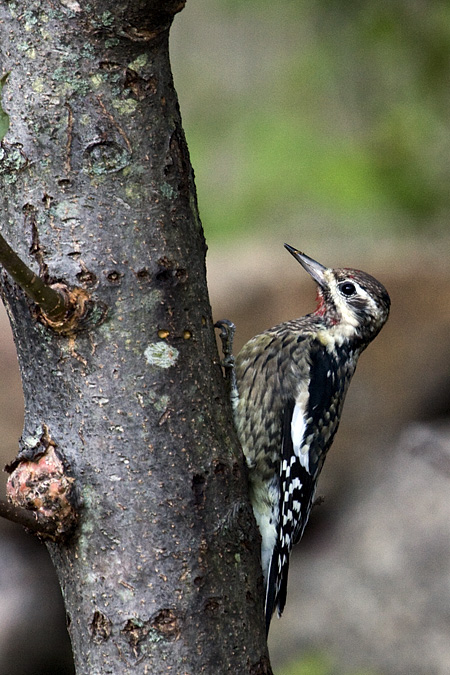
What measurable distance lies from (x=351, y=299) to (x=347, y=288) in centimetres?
4

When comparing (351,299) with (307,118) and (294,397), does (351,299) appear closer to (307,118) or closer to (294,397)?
Result: (294,397)

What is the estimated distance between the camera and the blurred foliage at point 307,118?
3.98 metres

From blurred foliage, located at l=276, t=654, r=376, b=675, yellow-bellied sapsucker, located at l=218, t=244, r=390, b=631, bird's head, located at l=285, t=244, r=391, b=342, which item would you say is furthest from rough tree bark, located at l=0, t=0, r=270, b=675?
blurred foliage, located at l=276, t=654, r=376, b=675

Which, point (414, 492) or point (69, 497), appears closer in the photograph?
point (69, 497)

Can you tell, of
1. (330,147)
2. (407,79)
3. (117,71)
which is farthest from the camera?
(330,147)

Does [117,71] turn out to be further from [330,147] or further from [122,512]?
[330,147]

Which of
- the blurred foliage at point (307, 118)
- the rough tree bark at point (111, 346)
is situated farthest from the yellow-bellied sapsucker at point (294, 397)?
the blurred foliage at point (307, 118)

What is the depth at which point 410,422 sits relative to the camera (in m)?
4.36

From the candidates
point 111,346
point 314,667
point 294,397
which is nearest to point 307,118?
point 294,397

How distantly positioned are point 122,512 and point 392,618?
9.97 ft

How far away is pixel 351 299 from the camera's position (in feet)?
9.53

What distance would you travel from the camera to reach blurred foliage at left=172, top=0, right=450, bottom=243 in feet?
13.1

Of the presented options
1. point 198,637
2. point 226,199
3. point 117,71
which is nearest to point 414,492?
point 226,199

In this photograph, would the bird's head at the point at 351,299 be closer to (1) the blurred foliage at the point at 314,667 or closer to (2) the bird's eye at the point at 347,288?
(2) the bird's eye at the point at 347,288
